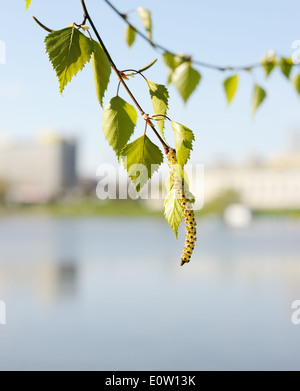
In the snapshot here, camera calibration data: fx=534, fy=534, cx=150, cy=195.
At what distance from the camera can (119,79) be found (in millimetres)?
138

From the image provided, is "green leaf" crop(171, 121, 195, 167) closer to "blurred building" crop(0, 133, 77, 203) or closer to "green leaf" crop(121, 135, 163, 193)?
"green leaf" crop(121, 135, 163, 193)

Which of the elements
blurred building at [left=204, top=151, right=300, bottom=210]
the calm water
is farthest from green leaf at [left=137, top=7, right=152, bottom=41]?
blurred building at [left=204, top=151, right=300, bottom=210]

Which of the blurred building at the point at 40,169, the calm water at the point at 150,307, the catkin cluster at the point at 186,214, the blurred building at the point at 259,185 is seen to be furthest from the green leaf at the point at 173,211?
the blurred building at the point at 40,169

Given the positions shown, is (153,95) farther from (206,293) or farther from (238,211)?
(238,211)

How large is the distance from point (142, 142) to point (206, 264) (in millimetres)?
11693

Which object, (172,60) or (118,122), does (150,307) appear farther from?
(118,122)

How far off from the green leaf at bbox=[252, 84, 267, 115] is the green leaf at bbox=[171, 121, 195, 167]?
244 mm

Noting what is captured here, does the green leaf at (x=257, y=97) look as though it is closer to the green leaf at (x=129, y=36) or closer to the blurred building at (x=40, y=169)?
the green leaf at (x=129, y=36)

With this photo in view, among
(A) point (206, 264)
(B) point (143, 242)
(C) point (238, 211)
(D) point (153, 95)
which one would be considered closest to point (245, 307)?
(A) point (206, 264)

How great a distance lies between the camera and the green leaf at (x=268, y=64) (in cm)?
40

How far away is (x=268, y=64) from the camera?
404mm

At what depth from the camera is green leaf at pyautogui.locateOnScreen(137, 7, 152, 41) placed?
33cm

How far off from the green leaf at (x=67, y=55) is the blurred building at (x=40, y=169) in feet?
90.0

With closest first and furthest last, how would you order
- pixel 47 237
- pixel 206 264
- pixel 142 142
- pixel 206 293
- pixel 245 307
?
1. pixel 142 142
2. pixel 245 307
3. pixel 206 293
4. pixel 206 264
5. pixel 47 237
